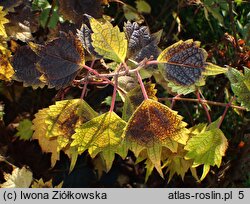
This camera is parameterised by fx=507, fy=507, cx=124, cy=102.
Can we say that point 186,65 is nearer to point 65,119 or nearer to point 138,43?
point 138,43

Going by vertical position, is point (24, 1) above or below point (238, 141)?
above

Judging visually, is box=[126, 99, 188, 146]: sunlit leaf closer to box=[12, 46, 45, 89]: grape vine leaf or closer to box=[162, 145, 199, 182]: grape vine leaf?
box=[162, 145, 199, 182]: grape vine leaf

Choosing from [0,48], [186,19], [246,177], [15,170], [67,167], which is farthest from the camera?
[186,19]

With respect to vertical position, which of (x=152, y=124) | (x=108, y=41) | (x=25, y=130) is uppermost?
(x=108, y=41)

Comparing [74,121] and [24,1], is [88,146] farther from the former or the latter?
[24,1]

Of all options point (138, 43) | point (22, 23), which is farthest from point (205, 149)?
point (22, 23)

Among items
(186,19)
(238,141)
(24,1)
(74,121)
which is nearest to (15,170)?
(74,121)
